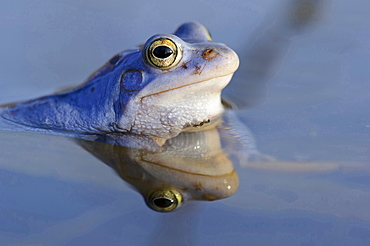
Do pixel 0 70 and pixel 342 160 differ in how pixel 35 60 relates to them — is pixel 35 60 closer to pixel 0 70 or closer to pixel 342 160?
pixel 0 70

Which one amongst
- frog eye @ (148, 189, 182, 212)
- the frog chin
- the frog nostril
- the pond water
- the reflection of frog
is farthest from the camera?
the frog chin

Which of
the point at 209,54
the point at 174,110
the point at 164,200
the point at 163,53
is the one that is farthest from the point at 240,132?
the point at 164,200

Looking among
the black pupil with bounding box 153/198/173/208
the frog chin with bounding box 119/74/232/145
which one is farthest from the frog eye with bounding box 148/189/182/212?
the frog chin with bounding box 119/74/232/145

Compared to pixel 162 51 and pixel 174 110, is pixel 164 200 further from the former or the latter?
pixel 162 51

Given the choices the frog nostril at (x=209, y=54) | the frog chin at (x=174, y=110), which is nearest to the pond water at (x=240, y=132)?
the frog chin at (x=174, y=110)

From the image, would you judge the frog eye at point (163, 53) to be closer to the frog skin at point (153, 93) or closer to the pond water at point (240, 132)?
the frog skin at point (153, 93)

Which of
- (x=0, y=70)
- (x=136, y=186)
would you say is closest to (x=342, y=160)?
(x=136, y=186)

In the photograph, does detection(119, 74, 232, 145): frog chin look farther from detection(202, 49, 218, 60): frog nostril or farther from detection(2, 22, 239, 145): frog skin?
detection(202, 49, 218, 60): frog nostril

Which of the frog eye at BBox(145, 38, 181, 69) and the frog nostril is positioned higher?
the frog eye at BBox(145, 38, 181, 69)
